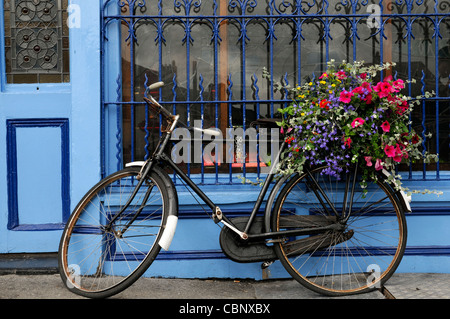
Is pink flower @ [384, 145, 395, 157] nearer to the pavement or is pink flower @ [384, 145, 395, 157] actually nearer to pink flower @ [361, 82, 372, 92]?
pink flower @ [361, 82, 372, 92]

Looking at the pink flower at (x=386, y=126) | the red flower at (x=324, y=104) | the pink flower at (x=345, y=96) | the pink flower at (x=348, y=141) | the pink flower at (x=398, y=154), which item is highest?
the pink flower at (x=345, y=96)

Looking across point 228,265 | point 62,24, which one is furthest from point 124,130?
point 228,265

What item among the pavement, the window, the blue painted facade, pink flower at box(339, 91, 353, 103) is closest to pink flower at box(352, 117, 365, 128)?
pink flower at box(339, 91, 353, 103)

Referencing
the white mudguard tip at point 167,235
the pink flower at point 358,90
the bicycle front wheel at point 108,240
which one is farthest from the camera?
the bicycle front wheel at point 108,240

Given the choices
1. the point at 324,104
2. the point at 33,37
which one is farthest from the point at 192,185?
the point at 33,37

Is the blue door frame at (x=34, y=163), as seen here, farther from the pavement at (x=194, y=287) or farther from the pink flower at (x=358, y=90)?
the pink flower at (x=358, y=90)

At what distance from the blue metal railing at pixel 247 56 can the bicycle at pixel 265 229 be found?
1.41 feet

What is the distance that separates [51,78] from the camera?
Answer: 3857 mm

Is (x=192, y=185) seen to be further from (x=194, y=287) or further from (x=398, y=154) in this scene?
(x=398, y=154)

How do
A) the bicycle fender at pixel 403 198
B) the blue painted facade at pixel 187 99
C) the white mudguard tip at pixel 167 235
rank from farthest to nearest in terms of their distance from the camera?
the blue painted facade at pixel 187 99, the bicycle fender at pixel 403 198, the white mudguard tip at pixel 167 235

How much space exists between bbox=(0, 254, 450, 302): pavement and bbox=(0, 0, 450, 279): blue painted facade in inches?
3.7

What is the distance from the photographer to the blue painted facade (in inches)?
144

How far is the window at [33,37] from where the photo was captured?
3.82 metres

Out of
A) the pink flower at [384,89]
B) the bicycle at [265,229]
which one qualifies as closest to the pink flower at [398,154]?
the bicycle at [265,229]
